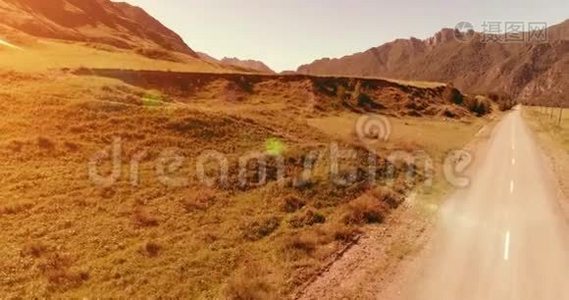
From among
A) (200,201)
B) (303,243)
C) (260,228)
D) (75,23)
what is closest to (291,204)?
(260,228)

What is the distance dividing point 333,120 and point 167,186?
136 feet

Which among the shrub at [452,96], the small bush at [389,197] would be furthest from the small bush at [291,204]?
the shrub at [452,96]

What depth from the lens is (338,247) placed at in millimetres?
20172

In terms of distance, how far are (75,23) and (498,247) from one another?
143 meters

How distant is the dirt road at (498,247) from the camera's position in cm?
1606

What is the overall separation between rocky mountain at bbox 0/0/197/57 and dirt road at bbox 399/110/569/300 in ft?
257

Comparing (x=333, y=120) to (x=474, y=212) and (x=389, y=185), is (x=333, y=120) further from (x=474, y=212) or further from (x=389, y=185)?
(x=474, y=212)

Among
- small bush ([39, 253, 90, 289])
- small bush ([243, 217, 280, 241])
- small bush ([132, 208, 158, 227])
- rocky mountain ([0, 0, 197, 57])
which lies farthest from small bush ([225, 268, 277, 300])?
rocky mountain ([0, 0, 197, 57])

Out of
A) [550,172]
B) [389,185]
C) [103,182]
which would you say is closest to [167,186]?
[103,182]

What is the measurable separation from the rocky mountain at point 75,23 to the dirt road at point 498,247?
78.3 meters

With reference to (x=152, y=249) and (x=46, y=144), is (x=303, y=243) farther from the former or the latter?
(x=46, y=144)

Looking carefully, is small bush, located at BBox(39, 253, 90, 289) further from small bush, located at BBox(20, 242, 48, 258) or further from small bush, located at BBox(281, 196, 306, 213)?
small bush, located at BBox(281, 196, 306, 213)

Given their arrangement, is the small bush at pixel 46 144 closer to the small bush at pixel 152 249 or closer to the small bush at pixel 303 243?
the small bush at pixel 152 249

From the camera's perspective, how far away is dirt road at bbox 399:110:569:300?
52.7ft
